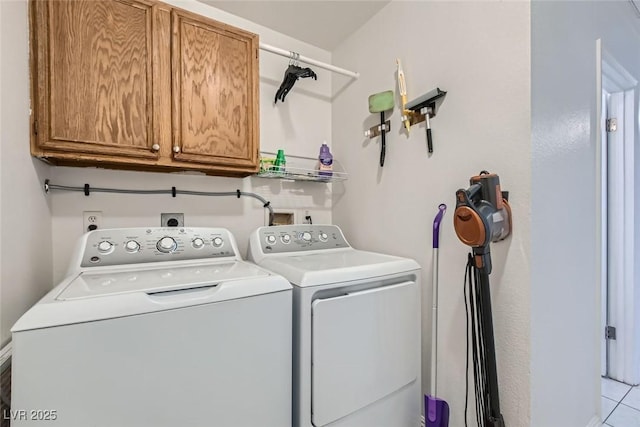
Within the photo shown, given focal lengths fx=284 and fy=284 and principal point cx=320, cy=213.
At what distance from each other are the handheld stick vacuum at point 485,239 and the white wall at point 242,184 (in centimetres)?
127

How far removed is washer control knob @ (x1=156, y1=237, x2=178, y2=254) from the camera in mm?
1340

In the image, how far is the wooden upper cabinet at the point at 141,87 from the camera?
Answer: 1.15m

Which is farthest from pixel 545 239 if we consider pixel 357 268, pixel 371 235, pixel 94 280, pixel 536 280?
pixel 94 280

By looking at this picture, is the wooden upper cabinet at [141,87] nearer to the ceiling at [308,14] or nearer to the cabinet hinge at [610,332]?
the ceiling at [308,14]

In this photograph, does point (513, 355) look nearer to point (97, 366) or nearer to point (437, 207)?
point (437, 207)

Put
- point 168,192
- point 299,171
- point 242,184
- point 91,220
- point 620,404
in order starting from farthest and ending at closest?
point 299,171 < point 242,184 < point 620,404 < point 168,192 < point 91,220

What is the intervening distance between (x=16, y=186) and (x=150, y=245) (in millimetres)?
494

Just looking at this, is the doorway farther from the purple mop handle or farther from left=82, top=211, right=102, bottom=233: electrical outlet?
left=82, top=211, right=102, bottom=233: electrical outlet

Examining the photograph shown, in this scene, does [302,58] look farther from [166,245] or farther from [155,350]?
[155,350]

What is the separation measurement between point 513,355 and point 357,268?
703 mm

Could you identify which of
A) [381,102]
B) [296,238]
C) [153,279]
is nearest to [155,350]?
[153,279]

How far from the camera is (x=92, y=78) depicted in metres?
1.21

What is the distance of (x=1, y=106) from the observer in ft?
2.95

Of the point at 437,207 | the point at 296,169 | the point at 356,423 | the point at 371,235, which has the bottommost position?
the point at 356,423
